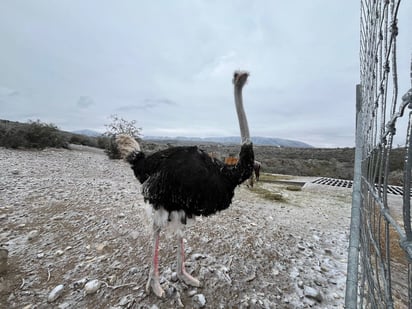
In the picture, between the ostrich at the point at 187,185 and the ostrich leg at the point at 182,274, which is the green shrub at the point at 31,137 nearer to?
the ostrich at the point at 187,185

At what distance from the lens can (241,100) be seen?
241 cm

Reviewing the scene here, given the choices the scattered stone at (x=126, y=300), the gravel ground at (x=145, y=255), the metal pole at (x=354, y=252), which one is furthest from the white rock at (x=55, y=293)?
the metal pole at (x=354, y=252)

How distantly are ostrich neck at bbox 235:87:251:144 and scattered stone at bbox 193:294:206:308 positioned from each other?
1.34m

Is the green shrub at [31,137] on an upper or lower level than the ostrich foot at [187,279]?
upper

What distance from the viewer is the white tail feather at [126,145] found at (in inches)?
108

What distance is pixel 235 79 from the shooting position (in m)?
2.41

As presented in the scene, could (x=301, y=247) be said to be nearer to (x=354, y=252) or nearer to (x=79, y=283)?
(x=354, y=252)

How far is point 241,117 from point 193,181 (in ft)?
2.67

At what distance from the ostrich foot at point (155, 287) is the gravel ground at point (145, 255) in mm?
40

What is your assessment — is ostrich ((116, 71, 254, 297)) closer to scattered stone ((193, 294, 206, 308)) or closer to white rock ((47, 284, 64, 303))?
scattered stone ((193, 294, 206, 308))

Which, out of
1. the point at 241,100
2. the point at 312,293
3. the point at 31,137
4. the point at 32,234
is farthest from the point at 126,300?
the point at 31,137

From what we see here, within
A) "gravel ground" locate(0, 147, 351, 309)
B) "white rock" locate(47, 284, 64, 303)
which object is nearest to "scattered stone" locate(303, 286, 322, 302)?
"gravel ground" locate(0, 147, 351, 309)

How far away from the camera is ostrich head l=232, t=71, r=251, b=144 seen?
90.9 inches

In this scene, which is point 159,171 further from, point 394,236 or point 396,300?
point 394,236
